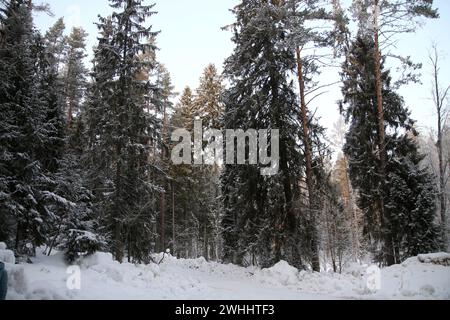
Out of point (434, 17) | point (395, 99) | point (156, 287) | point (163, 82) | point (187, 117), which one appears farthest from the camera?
point (163, 82)

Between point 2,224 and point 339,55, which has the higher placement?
point 339,55

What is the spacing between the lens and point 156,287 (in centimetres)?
862

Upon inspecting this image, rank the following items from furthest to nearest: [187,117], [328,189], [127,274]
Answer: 1. [187,117]
2. [328,189]
3. [127,274]

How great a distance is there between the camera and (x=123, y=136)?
1488cm

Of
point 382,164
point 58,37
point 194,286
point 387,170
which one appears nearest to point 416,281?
point 194,286

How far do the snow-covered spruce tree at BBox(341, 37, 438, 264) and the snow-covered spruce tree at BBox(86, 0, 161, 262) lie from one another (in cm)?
1063

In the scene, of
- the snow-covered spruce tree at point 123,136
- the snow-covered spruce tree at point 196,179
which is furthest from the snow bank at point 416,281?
the snow-covered spruce tree at point 196,179

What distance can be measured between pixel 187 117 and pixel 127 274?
2451cm

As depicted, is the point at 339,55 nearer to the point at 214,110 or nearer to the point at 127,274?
the point at 127,274

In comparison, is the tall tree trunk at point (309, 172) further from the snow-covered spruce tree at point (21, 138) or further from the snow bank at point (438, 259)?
the snow-covered spruce tree at point (21, 138)

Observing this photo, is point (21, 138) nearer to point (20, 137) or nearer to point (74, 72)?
point (20, 137)

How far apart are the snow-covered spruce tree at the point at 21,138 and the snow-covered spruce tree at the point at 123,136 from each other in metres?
2.84

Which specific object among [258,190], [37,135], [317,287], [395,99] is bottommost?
[317,287]

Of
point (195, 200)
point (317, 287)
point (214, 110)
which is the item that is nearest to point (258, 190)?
point (317, 287)
